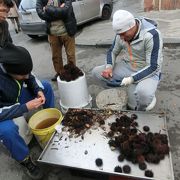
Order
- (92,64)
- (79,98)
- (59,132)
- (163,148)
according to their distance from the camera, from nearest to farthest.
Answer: (163,148) → (59,132) → (79,98) → (92,64)

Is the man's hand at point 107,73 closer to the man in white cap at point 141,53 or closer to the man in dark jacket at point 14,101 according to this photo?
the man in white cap at point 141,53

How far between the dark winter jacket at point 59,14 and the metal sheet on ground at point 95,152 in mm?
1816

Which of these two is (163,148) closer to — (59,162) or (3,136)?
(59,162)

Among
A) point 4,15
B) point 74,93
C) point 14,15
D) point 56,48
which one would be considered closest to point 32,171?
point 74,93

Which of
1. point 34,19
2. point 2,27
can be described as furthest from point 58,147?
point 34,19

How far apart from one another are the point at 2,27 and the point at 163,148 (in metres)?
2.29

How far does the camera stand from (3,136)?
87.7 inches

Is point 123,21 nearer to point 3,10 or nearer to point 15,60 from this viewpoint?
point 15,60

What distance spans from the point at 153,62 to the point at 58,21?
177 cm

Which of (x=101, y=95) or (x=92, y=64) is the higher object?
(x=101, y=95)

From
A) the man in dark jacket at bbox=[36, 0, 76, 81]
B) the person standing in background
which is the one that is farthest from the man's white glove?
the person standing in background

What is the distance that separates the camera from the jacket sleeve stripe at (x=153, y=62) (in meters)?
2.58

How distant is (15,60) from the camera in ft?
7.41

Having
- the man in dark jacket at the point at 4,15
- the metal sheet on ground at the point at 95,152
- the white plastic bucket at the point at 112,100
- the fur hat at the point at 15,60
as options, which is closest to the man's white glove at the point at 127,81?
the white plastic bucket at the point at 112,100
